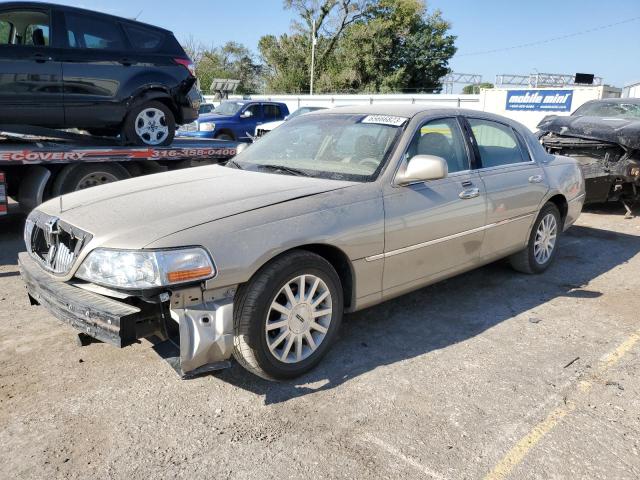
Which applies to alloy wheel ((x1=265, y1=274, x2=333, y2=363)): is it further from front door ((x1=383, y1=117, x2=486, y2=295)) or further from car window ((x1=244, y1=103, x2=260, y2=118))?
car window ((x1=244, y1=103, x2=260, y2=118))

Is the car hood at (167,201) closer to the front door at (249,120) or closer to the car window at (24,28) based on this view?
the car window at (24,28)

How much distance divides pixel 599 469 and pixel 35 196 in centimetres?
617

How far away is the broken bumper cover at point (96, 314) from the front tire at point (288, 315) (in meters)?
0.49

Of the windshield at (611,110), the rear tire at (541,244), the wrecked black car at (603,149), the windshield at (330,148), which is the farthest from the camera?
the windshield at (611,110)

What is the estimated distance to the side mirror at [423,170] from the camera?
3564mm

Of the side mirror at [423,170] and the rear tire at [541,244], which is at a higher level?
the side mirror at [423,170]

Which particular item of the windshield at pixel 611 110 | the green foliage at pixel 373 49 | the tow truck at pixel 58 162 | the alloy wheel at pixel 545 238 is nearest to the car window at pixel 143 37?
the tow truck at pixel 58 162

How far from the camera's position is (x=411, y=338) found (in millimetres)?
3895

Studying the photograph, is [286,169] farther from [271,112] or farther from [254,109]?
[271,112]

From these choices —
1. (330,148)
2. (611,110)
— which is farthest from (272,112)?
(330,148)

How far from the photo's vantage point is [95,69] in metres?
6.61

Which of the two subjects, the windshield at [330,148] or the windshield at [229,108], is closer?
the windshield at [330,148]

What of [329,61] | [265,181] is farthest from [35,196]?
[329,61]

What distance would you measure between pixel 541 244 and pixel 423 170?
237 cm
